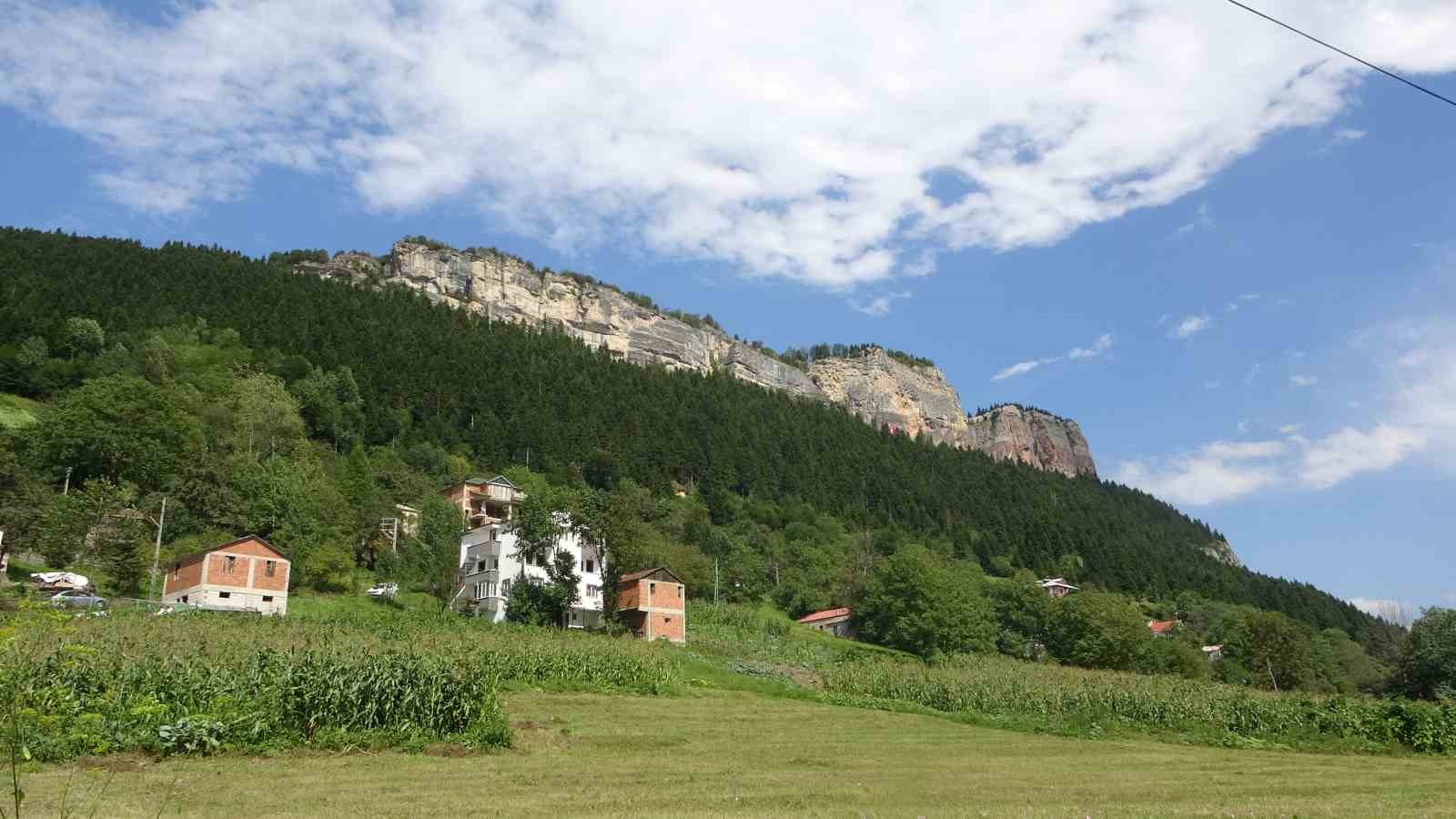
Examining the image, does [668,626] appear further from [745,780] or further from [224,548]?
[745,780]

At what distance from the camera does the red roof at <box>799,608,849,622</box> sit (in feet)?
281

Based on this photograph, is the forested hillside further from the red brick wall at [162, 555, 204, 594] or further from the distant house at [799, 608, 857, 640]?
the red brick wall at [162, 555, 204, 594]

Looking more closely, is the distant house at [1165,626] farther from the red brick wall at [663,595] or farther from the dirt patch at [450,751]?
the dirt patch at [450,751]

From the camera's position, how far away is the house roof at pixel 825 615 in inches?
3364

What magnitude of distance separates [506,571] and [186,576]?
1855 centimetres

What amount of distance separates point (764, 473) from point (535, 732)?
106735 millimetres

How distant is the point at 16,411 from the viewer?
7650 centimetres

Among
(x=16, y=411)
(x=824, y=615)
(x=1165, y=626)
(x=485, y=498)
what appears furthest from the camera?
(x=1165, y=626)

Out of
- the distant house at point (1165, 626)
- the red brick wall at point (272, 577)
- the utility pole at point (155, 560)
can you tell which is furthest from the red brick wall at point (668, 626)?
the distant house at point (1165, 626)

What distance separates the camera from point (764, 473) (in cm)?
12725

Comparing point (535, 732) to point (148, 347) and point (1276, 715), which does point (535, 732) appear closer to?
point (1276, 715)

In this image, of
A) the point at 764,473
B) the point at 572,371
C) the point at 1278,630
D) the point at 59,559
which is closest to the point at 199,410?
the point at 59,559

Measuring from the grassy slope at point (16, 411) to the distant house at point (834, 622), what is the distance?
203 feet

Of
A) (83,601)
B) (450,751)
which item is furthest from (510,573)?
(450,751)
